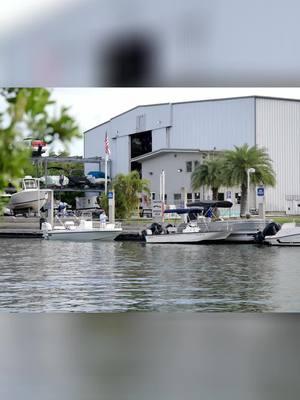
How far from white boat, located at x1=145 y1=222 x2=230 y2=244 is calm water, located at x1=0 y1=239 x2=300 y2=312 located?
0.13 meters

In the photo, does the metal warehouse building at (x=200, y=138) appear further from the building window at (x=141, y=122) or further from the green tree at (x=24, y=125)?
the green tree at (x=24, y=125)

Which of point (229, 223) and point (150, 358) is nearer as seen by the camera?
point (150, 358)

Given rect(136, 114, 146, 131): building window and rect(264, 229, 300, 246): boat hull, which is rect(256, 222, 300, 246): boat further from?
rect(136, 114, 146, 131): building window

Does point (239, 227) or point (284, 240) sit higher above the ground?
point (239, 227)

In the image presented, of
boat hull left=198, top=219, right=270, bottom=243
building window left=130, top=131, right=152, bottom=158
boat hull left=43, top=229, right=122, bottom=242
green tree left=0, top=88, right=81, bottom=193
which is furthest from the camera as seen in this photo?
boat hull left=43, top=229, right=122, bottom=242

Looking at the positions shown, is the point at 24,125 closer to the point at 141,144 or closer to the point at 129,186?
the point at 141,144

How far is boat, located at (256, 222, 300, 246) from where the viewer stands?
8784 mm

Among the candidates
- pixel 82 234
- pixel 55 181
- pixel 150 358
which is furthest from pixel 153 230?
pixel 150 358

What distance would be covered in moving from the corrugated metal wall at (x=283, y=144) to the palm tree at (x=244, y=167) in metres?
0.09

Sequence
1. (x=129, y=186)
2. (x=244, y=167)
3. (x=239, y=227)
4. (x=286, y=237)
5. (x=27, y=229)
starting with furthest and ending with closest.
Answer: (x=286, y=237) → (x=239, y=227) → (x=27, y=229) → (x=244, y=167) → (x=129, y=186)

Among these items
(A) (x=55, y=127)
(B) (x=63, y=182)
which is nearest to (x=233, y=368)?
(A) (x=55, y=127)

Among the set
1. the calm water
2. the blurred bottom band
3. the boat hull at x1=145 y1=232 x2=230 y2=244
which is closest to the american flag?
the calm water

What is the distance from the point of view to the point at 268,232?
931 centimetres

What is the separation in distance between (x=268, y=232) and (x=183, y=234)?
136 cm
